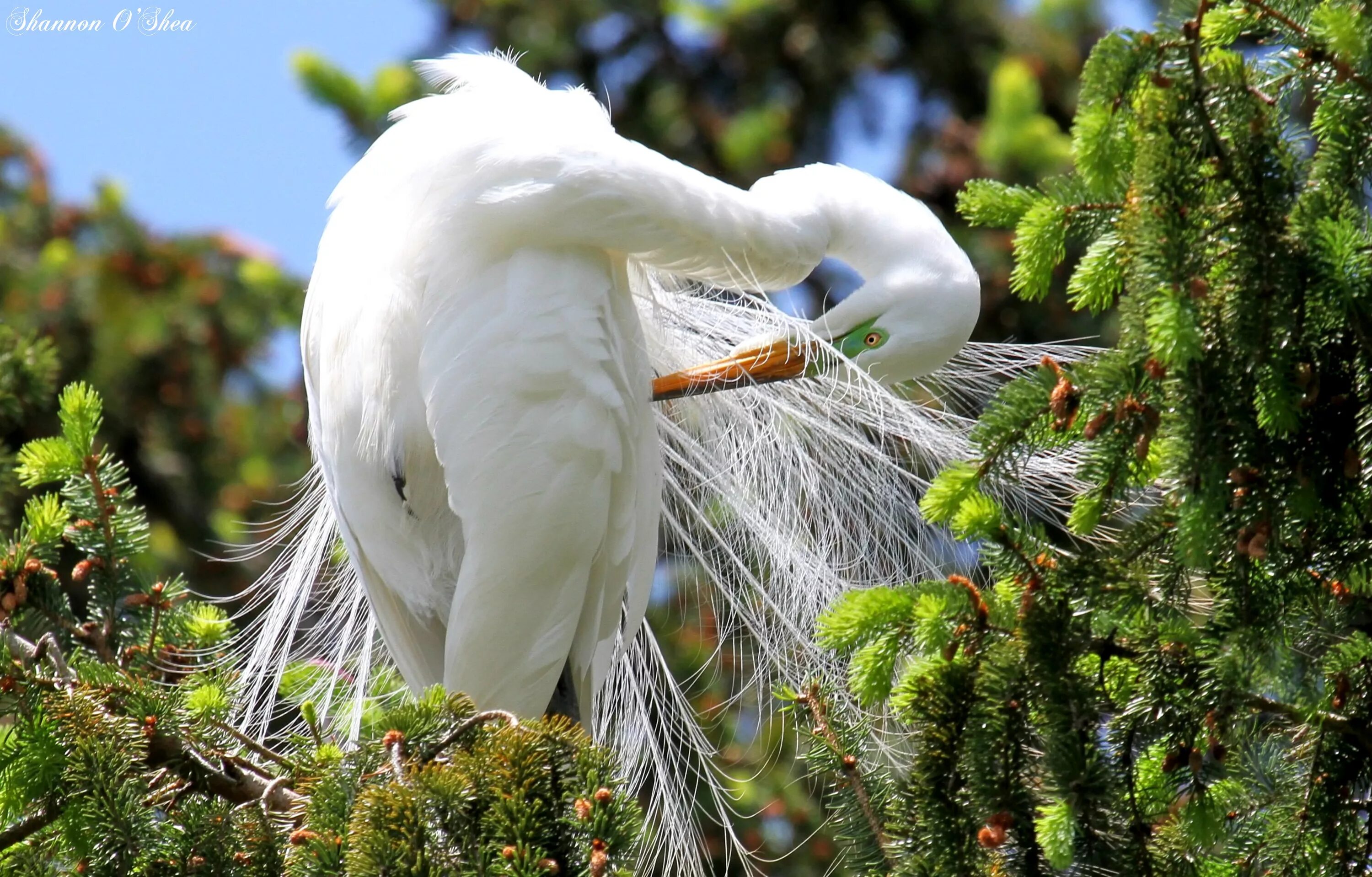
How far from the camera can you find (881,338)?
8.19 ft

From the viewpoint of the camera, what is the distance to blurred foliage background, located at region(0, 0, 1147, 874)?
149 inches

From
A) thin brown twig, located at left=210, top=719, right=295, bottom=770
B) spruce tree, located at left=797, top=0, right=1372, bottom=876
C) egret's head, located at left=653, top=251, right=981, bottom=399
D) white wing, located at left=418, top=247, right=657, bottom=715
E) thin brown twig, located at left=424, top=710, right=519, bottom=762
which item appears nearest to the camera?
spruce tree, located at left=797, top=0, right=1372, bottom=876

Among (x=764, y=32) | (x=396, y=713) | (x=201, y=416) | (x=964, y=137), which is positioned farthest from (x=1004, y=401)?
(x=764, y=32)

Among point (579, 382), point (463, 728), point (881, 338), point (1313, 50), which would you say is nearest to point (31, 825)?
point (463, 728)

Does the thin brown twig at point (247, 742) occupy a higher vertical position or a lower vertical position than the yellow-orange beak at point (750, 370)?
lower

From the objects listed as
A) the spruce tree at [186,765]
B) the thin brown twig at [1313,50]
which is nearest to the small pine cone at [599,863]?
the spruce tree at [186,765]

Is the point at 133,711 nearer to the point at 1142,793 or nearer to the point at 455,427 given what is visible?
the point at 455,427

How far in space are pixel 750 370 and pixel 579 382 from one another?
1.26ft

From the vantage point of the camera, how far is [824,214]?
258cm

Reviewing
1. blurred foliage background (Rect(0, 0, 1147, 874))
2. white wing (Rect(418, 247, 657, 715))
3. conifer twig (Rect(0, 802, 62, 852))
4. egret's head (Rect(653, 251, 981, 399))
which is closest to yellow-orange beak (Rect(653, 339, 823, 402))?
egret's head (Rect(653, 251, 981, 399))

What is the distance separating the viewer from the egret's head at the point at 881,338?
2.46 metres

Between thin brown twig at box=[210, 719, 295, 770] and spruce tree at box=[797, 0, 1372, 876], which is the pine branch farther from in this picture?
thin brown twig at box=[210, 719, 295, 770]

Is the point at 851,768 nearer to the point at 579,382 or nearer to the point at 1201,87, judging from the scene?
the point at 579,382

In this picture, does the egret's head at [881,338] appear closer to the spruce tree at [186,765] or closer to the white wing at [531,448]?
the white wing at [531,448]
